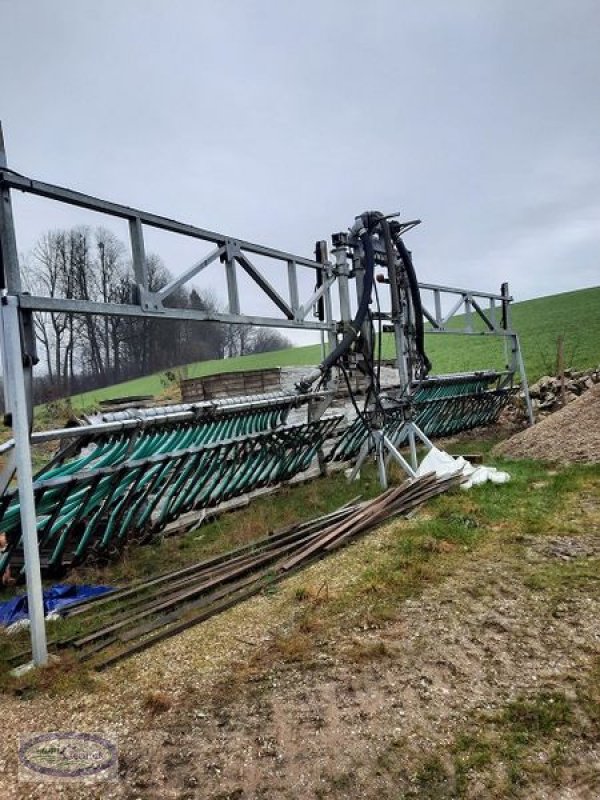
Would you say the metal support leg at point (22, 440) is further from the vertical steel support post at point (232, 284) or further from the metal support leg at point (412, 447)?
the metal support leg at point (412, 447)

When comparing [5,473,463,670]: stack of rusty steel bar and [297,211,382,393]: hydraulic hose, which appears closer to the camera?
[5,473,463,670]: stack of rusty steel bar

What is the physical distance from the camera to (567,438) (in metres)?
8.71

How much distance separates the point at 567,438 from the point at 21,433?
25.8ft

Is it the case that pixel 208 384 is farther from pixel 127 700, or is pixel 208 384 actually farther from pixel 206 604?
pixel 127 700

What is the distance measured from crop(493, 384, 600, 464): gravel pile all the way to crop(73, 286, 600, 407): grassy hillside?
35.0 feet

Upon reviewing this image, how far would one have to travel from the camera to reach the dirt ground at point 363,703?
220cm

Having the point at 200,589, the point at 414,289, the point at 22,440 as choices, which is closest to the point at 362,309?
the point at 414,289

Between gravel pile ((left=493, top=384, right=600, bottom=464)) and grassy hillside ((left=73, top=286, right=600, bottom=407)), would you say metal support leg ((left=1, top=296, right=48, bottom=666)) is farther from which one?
grassy hillside ((left=73, top=286, right=600, bottom=407))

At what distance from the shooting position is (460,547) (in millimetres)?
4785

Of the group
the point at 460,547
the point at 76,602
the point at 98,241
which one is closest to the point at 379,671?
the point at 460,547

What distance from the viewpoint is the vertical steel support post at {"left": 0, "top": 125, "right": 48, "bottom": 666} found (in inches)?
128

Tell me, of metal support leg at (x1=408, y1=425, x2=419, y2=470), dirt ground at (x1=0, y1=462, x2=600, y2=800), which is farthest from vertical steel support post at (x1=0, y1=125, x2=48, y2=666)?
metal support leg at (x1=408, y1=425, x2=419, y2=470)

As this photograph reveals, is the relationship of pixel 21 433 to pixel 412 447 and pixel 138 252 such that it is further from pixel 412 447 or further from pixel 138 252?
pixel 412 447

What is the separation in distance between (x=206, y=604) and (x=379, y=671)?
145 cm
